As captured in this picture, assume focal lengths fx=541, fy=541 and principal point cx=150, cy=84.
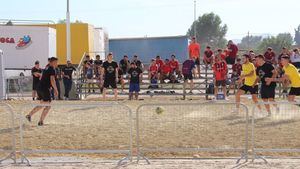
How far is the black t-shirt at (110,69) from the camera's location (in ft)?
61.1

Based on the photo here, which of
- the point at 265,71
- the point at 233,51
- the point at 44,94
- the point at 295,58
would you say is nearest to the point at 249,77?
the point at 265,71

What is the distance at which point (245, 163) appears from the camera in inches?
327

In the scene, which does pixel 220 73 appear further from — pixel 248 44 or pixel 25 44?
pixel 248 44

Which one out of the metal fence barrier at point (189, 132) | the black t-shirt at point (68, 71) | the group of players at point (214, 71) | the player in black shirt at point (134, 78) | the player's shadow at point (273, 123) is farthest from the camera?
the black t-shirt at point (68, 71)

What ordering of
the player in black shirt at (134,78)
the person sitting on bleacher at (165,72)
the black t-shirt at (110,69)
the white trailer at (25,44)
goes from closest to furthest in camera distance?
the black t-shirt at (110,69), the player in black shirt at (134,78), the person sitting on bleacher at (165,72), the white trailer at (25,44)

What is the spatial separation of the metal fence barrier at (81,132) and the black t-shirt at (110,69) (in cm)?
564

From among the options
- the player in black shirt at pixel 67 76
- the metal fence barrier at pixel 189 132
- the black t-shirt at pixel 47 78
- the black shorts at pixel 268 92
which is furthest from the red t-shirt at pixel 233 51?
Result: the black t-shirt at pixel 47 78

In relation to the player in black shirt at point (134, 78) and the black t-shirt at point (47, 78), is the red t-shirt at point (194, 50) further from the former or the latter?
the black t-shirt at point (47, 78)

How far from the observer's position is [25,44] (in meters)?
27.7

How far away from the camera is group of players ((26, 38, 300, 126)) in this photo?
12.7 metres

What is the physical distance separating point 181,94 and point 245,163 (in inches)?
545

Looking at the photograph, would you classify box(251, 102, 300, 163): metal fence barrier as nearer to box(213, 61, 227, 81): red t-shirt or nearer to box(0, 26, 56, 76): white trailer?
box(213, 61, 227, 81): red t-shirt

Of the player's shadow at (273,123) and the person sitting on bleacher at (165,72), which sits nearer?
the player's shadow at (273,123)

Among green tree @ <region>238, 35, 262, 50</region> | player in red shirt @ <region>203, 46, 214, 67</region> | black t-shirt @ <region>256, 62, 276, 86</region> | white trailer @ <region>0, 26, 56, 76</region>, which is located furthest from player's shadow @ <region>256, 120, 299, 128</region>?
green tree @ <region>238, 35, 262, 50</region>
